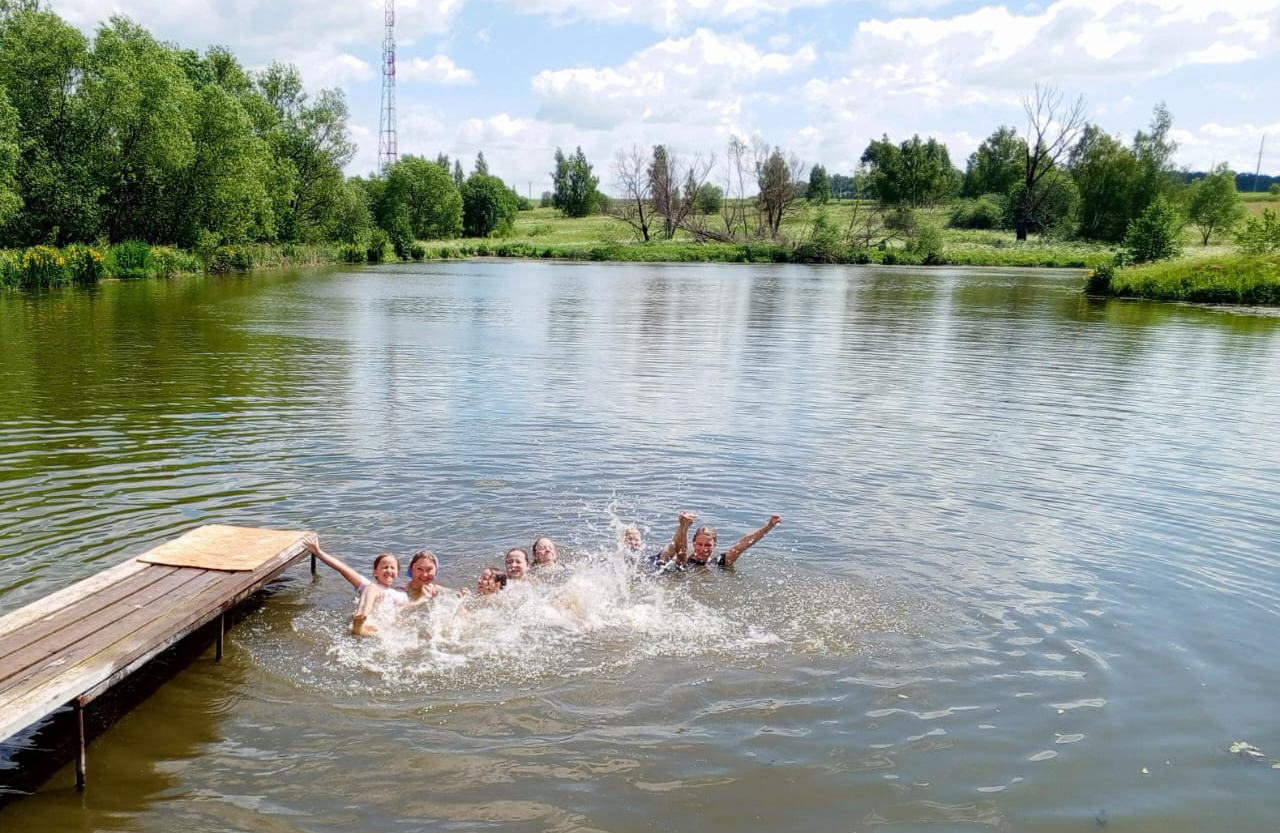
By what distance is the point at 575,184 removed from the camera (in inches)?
6516

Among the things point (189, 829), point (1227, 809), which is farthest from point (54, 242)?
point (1227, 809)

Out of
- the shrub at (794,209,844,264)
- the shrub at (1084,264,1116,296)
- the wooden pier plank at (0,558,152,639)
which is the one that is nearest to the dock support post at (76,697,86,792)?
the wooden pier plank at (0,558,152,639)

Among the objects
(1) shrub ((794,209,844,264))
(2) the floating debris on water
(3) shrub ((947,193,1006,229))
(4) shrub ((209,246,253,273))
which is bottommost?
(2) the floating debris on water

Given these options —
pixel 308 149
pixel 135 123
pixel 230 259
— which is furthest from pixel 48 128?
pixel 308 149

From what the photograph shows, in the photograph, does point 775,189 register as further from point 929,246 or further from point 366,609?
point 366,609

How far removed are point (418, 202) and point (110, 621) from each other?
118356mm

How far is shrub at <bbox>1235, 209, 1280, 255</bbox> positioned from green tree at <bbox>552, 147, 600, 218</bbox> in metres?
121

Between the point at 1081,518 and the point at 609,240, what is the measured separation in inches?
4589

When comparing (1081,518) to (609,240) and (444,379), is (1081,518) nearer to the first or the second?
(444,379)

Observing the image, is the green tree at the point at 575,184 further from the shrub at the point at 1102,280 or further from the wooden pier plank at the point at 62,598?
the wooden pier plank at the point at 62,598

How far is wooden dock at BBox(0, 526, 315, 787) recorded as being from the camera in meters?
6.09

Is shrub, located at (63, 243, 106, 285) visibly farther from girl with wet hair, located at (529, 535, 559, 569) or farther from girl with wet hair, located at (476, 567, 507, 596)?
girl with wet hair, located at (476, 567, 507, 596)

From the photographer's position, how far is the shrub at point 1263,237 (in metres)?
56.4

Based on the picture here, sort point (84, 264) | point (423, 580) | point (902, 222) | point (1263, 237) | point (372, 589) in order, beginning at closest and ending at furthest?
point (372, 589), point (423, 580), point (84, 264), point (1263, 237), point (902, 222)
